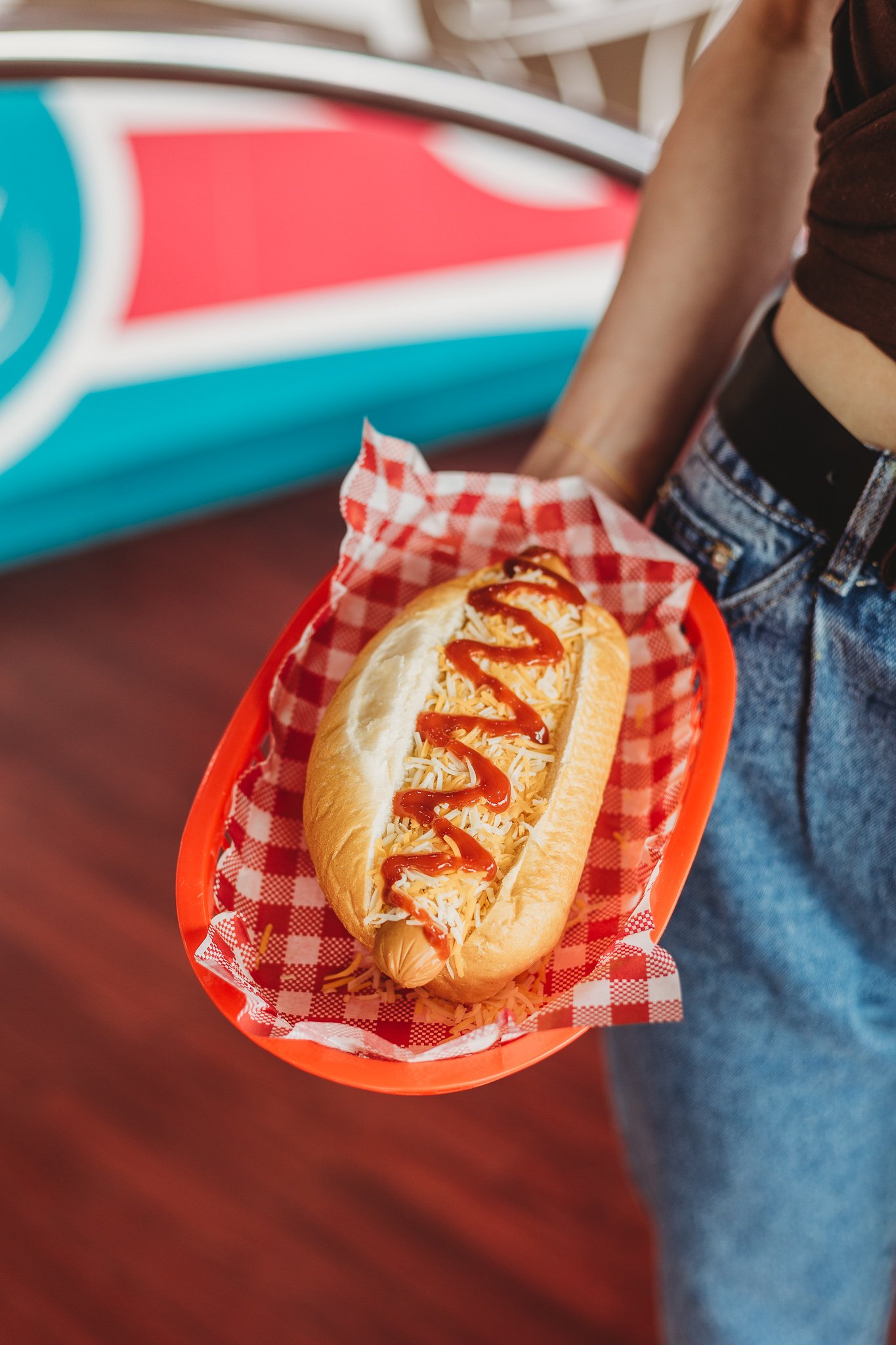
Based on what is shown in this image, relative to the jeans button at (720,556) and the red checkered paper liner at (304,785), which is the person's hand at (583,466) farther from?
the jeans button at (720,556)

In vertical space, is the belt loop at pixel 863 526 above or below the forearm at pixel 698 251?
below

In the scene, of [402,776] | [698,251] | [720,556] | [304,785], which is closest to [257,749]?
[304,785]

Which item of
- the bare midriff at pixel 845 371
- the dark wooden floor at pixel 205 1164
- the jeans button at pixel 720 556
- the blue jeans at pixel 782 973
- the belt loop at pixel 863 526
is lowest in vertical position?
the dark wooden floor at pixel 205 1164

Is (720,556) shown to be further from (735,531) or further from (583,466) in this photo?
(583,466)

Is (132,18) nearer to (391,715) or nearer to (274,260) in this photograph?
(274,260)

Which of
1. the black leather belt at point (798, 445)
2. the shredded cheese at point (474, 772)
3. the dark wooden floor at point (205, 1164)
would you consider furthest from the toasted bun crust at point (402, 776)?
the dark wooden floor at point (205, 1164)

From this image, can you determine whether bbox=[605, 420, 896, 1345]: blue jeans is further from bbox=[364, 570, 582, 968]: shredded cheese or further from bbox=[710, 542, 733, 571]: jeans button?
bbox=[364, 570, 582, 968]: shredded cheese

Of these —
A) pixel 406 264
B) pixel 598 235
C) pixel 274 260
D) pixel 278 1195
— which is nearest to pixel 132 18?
pixel 274 260

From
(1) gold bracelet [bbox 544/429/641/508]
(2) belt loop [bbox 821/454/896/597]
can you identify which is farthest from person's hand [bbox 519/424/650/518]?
(2) belt loop [bbox 821/454/896/597]
